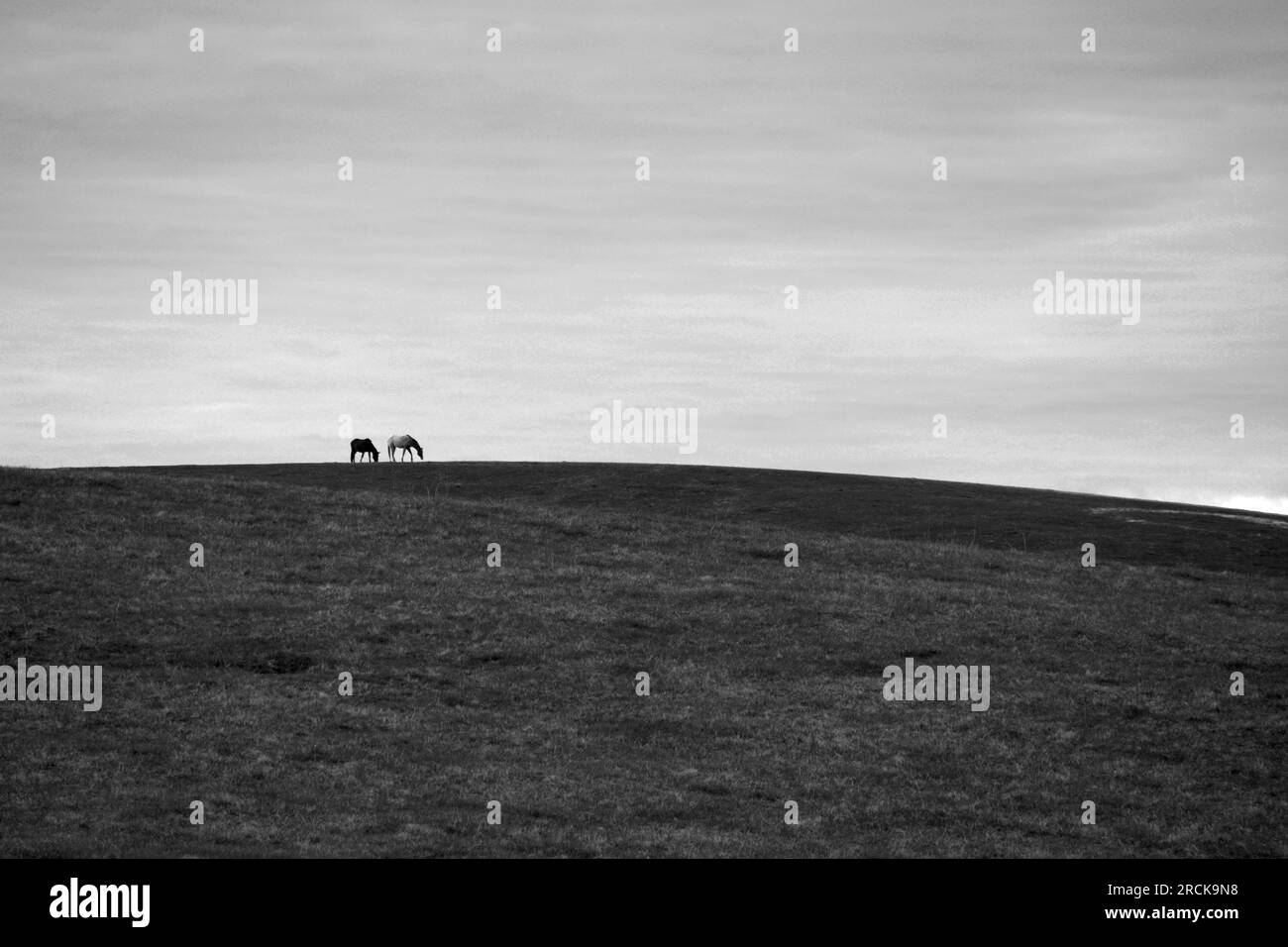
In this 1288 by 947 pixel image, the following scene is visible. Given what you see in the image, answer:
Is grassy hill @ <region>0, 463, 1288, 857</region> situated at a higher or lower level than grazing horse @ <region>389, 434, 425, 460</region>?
lower

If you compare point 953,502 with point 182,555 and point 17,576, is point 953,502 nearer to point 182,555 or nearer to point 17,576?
point 182,555

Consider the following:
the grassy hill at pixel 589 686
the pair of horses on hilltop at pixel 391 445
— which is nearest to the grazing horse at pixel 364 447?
the pair of horses on hilltop at pixel 391 445

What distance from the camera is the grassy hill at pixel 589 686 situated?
21.1 metres

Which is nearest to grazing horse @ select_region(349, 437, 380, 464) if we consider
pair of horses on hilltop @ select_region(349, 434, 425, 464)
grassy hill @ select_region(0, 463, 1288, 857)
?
pair of horses on hilltop @ select_region(349, 434, 425, 464)

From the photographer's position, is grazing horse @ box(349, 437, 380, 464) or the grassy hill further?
grazing horse @ box(349, 437, 380, 464)

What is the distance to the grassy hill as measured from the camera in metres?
21.1

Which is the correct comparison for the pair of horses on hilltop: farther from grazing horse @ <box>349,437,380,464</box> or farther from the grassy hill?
the grassy hill

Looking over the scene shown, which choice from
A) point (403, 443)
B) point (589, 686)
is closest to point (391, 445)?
point (403, 443)
